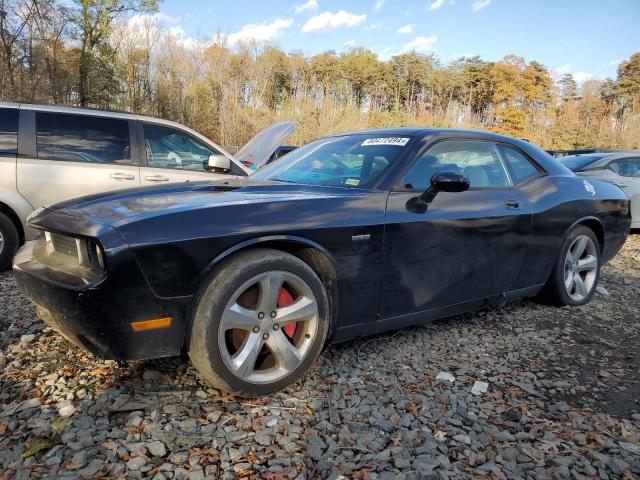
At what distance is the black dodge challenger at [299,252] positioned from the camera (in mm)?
2090

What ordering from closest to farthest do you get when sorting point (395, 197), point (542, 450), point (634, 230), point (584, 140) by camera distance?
point (542, 450) < point (395, 197) < point (634, 230) < point (584, 140)

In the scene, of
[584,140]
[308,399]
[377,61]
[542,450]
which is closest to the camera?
[542,450]

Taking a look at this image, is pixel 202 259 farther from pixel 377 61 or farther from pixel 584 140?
pixel 377 61

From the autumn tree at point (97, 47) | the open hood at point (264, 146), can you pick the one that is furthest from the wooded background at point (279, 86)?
the open hood at point (264, 146)

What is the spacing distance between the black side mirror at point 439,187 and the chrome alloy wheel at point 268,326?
92 centimetres

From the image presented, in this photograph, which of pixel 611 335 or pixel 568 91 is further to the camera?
pixel 568 91

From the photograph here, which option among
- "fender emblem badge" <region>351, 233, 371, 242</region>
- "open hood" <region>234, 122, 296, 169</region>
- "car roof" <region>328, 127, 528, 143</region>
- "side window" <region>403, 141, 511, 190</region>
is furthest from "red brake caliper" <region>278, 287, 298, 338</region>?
"open hood" <region>234, 122, 296, 169</region>

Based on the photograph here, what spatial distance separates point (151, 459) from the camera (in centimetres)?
188

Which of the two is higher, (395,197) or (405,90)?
(405,90)

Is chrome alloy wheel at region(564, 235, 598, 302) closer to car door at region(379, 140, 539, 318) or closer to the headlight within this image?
Result: car door at region(379, 140, 539, 318)

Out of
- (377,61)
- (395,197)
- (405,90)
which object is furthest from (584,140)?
(395,197)

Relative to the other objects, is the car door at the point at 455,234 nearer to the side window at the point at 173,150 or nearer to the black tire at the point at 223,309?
the black tire at the point at 223,309

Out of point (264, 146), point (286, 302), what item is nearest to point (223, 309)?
point (286, 302)

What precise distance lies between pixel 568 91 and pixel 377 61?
68.0 ft
